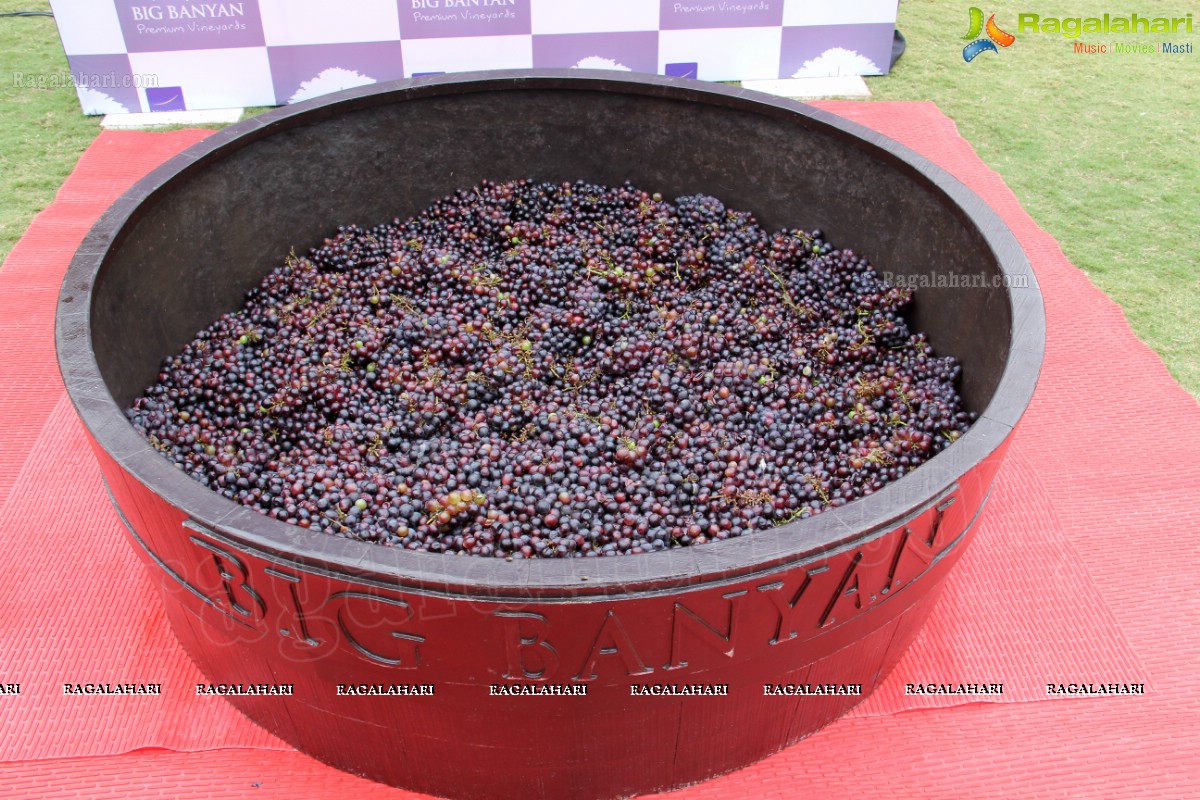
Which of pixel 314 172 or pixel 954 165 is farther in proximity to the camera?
pixel 954 165

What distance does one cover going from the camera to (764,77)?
5.05 metres

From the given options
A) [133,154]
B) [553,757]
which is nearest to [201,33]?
[133,154]

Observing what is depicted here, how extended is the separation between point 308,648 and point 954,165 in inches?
146

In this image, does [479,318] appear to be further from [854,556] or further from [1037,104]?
[1037,104]

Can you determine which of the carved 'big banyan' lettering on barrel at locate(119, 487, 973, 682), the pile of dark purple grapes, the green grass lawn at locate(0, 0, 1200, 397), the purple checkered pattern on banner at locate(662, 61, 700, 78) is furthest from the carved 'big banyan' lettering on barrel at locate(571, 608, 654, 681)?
the purple checkered pattern on banner at locate(662, 61, 700, 78)

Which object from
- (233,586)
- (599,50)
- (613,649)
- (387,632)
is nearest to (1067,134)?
(599,50)

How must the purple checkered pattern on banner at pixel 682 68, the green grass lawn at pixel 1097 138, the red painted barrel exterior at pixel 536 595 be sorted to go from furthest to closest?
the purple checkered pattern on banner at pixel 682 68
the green grass lawn at pixel 1097 138
the red painted barrel exterior at pixel 536 595

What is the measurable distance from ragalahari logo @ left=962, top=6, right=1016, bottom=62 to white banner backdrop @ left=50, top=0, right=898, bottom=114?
35.3 inches

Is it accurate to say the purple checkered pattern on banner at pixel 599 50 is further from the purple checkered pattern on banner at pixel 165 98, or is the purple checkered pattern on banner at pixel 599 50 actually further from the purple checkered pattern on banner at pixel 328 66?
the purple checkered pattern on banner at pixel 165 98

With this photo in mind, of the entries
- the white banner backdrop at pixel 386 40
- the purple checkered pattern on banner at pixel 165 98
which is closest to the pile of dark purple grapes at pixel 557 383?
the white banner backdrop at pixel 386 40

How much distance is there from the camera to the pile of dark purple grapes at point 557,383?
1.85m

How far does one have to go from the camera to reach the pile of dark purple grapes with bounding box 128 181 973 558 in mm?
1847

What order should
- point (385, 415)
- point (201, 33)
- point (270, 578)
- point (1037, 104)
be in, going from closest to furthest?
point (270, 578), point (385, 415), point (201, 33), point (1037, 104)

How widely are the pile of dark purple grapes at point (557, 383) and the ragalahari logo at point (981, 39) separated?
145 inches
